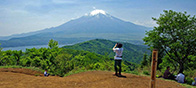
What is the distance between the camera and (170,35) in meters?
12.9

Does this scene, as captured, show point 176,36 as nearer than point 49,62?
Yes

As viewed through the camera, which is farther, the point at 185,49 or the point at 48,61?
the point at 48,61

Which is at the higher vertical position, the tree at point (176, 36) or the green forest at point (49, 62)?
the tree at point (176, 36)

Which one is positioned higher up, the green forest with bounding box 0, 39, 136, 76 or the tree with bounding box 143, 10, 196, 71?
the tree with bounding box 143, 10, 196, 71

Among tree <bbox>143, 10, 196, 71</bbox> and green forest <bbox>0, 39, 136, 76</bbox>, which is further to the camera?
green forest <bbox>0, 39, 136, 76</bbox>

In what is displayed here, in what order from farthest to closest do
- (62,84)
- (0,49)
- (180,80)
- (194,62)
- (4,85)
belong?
(0,49), (194,62), (180,80), (62,84), (4,85)

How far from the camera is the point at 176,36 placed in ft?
41.5

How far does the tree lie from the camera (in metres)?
12.1

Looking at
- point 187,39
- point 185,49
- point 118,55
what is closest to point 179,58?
point 185,49

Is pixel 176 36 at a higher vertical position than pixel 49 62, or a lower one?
higher

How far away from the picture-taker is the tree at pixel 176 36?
12070 millimetres

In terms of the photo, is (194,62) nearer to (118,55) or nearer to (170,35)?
(170,35)

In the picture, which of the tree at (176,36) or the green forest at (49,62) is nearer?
the tree at (176,36)

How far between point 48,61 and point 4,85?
962 cm
